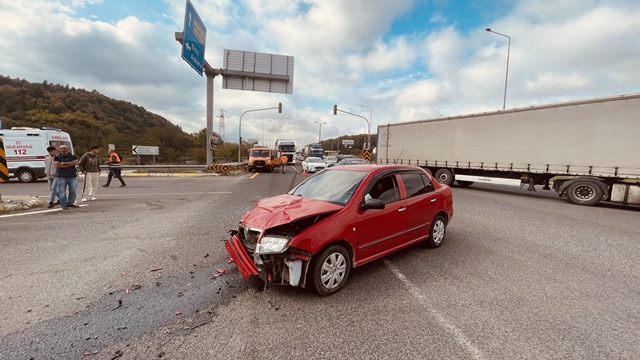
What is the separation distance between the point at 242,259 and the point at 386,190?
7.07ft

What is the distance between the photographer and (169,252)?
449 cm

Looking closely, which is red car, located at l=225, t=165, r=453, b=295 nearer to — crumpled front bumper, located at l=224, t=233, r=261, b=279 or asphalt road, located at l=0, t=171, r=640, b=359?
crumpled front bumper, located at l=224, t=233, r=261, b=279

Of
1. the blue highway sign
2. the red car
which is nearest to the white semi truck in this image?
the red car

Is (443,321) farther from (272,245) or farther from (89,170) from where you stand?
(89,170)

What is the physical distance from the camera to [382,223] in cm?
370

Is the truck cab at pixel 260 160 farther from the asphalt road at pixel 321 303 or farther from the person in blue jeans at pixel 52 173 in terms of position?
the asphalt road at pixel 321 303

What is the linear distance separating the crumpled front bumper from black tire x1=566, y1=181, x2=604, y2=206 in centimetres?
1201

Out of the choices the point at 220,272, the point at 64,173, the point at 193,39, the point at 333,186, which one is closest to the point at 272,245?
the point at 220,272

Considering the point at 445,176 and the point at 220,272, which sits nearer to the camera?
the point at 220,272

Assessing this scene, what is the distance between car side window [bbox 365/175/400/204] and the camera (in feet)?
12.6

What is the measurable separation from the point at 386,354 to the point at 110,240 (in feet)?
17.1

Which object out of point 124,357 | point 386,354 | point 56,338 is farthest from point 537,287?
point 56,338

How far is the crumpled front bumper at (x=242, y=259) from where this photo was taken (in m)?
3.08

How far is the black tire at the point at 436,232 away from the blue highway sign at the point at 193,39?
48.8 ft
